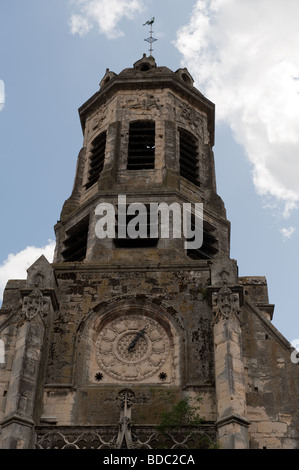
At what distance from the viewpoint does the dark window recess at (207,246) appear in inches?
825

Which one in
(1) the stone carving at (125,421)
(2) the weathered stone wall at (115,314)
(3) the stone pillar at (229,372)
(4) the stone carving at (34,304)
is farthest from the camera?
(4) the stone carving at (34,304)

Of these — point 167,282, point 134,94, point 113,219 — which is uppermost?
point 134,94

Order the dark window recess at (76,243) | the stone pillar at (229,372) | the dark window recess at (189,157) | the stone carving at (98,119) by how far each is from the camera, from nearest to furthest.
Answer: the stone pillar at (229,372) → the dark window recess at (76,243) → the dark window recess at (189,157) → the stone carving at (98,119)

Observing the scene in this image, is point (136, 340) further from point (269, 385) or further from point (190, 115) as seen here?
point (190, 115)

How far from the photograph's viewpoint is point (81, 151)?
24766mm

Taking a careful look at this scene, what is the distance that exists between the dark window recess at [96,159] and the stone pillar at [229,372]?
712cm

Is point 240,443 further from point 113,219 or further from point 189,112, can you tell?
point 189,112

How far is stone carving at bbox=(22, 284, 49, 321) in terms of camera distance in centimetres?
1714

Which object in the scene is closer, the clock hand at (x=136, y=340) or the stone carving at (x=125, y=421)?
the stone carving at (x=125, y=421)

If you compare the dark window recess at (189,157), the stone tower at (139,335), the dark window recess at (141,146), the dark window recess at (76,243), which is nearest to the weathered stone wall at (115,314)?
the stone tower at (139,335)

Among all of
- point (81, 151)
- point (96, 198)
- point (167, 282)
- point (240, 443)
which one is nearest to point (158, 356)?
point (167, 282)

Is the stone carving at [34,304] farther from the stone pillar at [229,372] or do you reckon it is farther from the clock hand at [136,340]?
the stone pillar at [229,372]

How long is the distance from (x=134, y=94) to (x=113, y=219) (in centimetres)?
561

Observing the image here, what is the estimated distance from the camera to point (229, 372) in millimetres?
15766
